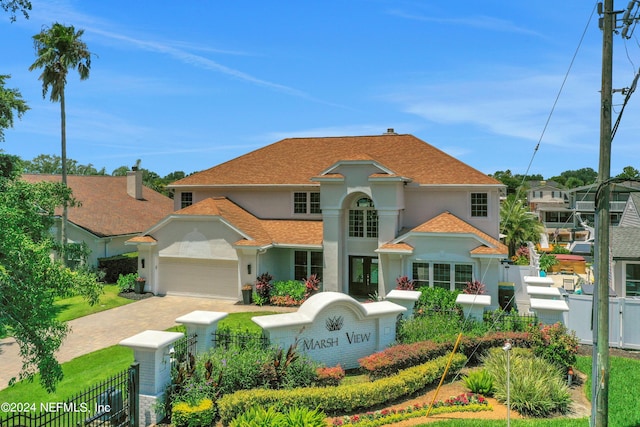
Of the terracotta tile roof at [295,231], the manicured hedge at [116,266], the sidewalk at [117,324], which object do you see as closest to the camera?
the sidewalk at [117,324]

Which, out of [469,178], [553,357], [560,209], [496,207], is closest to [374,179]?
[469,178]

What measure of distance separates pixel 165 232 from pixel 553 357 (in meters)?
20.3

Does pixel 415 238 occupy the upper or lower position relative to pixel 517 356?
upper

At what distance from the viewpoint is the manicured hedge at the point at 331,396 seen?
9.97 m

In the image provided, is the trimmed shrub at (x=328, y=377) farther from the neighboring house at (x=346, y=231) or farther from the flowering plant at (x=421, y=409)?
the neighboring house at (x=346, y=231)

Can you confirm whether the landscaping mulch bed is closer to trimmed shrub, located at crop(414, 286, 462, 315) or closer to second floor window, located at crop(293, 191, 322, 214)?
second floor window, located at crop(293, 191, 322, 214)

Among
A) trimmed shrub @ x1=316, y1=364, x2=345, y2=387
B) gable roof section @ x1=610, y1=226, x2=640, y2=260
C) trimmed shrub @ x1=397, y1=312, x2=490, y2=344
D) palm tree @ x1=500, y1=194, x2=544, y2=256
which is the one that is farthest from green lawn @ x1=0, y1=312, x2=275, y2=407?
palm tree @ x1=500, y1=194, x2=544, y2=256

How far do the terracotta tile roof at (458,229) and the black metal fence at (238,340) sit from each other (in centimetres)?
1219

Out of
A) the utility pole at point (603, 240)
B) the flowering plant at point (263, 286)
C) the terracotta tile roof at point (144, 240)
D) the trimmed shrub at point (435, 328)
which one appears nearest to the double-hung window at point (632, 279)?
the trimmed shrub at point (435, 328)

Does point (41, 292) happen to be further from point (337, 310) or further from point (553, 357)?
point (553, 357)

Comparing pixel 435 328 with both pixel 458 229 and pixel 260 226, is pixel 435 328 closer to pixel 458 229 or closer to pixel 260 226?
pixel 458 229

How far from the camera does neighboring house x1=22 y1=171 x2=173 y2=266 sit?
30.2 meters

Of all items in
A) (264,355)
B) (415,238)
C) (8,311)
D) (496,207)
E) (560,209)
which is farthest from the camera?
(560,209)

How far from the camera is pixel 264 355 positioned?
1173 centimetres
